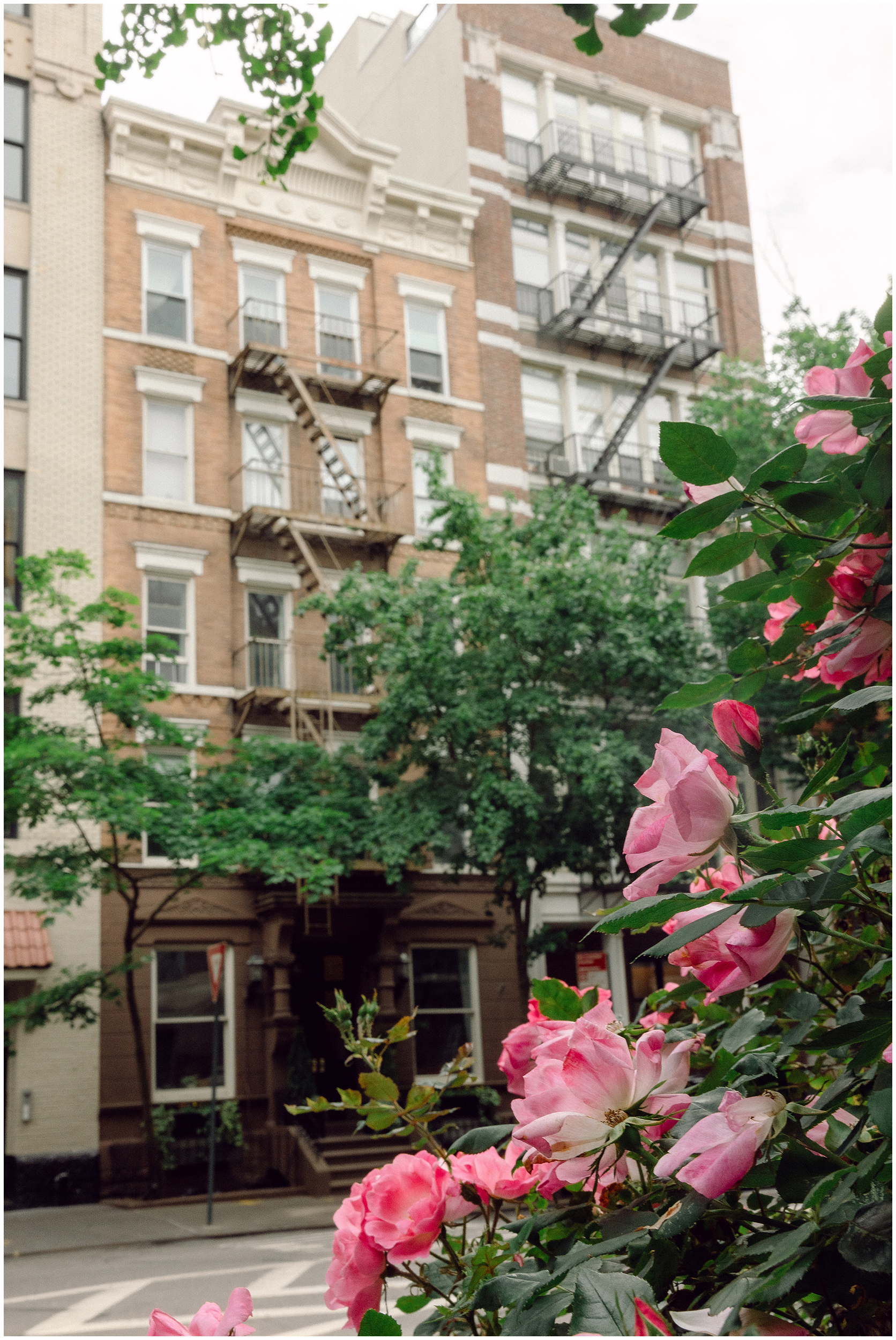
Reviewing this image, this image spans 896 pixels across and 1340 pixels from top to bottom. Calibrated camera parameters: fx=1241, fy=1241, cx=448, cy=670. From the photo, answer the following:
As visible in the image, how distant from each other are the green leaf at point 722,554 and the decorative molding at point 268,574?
71.9ft

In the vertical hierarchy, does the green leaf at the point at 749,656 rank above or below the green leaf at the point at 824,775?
above

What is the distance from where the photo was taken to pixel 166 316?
23.5 metres

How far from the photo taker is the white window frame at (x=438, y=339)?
1033 inches

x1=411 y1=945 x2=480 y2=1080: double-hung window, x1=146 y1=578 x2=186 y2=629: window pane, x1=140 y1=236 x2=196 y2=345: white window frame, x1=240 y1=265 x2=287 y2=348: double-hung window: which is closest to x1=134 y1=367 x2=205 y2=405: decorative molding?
x1=140 y1=236 x2=196 y2=345: white window frame

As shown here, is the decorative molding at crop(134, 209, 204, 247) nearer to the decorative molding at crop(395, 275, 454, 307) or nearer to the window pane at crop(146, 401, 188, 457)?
the window pane at crop(146, 401, 188, 457)

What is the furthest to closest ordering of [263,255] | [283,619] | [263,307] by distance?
1. [263,255]
2. [263,307]
3. [283,619]

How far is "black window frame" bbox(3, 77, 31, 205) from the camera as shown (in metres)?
22.0

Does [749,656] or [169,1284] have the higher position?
[749,656]

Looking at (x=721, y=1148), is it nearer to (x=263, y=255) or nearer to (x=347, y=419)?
(x=347, y=419)

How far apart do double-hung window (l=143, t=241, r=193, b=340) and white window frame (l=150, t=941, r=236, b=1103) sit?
1133 centimetres

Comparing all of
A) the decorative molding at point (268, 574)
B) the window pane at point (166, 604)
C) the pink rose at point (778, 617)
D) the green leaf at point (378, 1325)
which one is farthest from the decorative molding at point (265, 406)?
the green leaf at point (378, 1325)

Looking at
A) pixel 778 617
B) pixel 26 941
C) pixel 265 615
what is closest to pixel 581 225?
pixel 265 615

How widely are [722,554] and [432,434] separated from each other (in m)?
24.9

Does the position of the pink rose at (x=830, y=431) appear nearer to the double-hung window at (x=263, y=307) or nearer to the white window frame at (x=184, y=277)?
the white window frame at (x=184, y=277)
